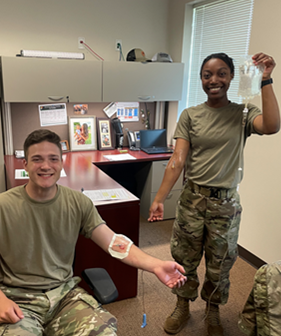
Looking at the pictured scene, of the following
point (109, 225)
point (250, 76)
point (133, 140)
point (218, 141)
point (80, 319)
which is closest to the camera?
point (80, 319)

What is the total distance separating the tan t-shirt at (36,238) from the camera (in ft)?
4.74

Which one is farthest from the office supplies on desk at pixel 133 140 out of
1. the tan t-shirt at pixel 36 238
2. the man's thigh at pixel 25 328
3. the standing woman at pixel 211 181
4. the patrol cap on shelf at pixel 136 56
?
the man's thigh at pixel 25 328

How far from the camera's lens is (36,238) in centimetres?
149

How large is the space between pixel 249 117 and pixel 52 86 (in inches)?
78.6

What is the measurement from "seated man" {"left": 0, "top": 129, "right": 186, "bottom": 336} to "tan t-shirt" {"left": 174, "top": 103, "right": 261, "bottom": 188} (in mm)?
643

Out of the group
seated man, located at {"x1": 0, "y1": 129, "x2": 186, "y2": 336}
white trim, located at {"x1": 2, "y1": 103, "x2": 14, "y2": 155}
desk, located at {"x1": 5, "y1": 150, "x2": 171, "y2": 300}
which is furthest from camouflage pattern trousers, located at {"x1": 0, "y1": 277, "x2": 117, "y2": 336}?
white trim, located at {"x1": 2, "y1": 103, "x2": 14, "y2": 155}

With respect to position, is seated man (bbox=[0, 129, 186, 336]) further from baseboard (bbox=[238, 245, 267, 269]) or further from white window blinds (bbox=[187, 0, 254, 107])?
white window blinds (bbox=[187, 0, 254, 107])

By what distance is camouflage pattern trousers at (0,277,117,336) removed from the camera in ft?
4.45

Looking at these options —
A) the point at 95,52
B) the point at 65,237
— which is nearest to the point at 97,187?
the point at 65,237

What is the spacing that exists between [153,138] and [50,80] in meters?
1.34

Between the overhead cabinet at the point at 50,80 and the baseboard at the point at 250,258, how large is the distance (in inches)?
80.3

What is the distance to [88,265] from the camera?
7.32ft

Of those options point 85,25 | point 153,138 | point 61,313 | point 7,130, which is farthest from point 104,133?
point 61,313

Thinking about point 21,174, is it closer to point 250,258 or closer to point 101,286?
point 101,286
